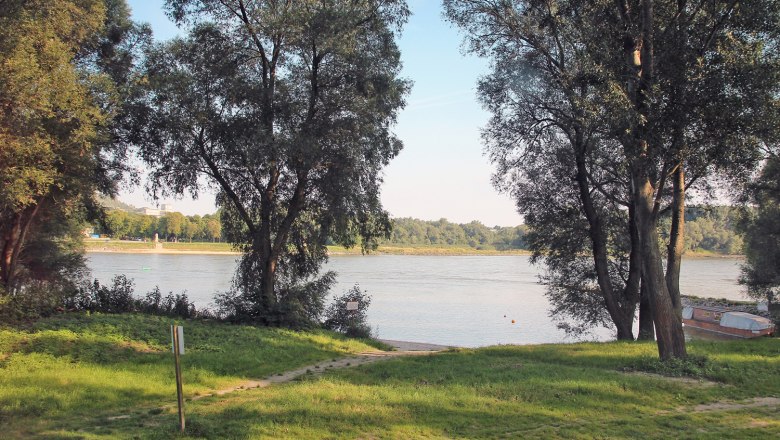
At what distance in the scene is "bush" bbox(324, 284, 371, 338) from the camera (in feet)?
67.1

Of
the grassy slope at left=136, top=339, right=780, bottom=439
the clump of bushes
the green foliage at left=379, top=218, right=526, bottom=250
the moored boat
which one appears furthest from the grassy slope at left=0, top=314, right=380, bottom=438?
the green foliage at left=379, top=218, right=526, bottom=250

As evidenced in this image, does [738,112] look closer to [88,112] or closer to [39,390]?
[39,390]

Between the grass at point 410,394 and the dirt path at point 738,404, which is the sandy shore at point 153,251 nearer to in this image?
the grass at point 410,394

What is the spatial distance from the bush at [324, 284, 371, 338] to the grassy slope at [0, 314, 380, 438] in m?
4.29

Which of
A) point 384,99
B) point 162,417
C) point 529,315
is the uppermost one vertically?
point 384,99

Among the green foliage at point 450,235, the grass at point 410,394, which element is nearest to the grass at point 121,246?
the green foliage at point 450,235

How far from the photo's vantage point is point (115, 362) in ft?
35.0

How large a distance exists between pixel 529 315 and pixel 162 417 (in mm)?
33844

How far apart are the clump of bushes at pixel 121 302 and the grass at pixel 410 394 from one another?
137 inches

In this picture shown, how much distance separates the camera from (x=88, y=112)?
13125mm

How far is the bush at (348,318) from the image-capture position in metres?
20.4

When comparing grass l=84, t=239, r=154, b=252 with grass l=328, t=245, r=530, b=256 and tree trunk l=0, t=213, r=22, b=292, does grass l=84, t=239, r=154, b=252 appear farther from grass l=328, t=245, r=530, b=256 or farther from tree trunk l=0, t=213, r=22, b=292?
tree trunk l=0, t=213, r=22, b=292

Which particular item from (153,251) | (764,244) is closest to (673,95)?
(764,244)

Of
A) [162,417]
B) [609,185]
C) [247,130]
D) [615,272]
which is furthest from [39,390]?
[615,272]
